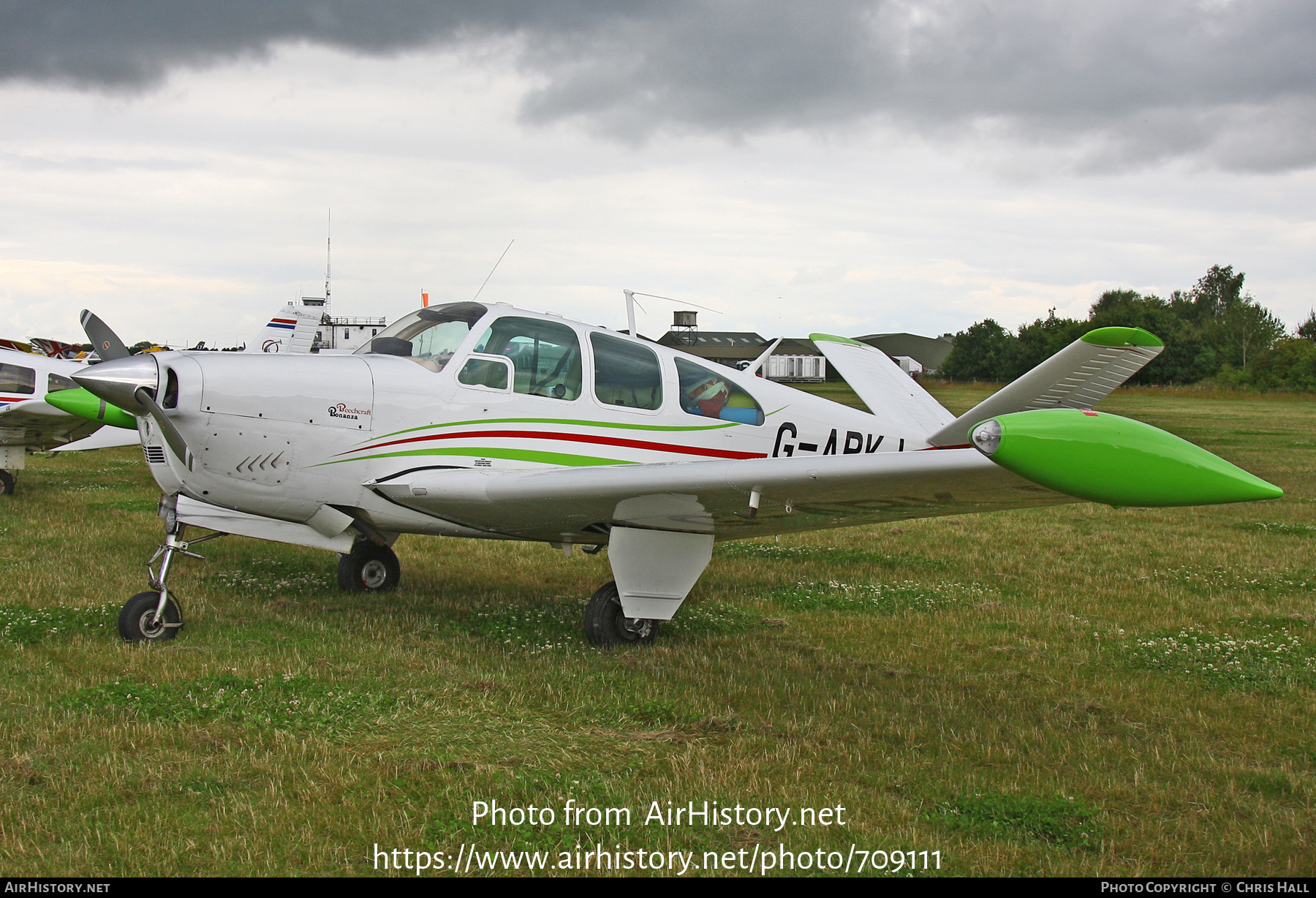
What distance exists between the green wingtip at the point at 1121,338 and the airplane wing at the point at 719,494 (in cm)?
102

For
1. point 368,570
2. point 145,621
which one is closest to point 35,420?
point 368,570

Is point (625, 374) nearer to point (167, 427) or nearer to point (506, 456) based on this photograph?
point (506, 456)

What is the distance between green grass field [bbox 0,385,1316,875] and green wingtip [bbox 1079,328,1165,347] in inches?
79.9

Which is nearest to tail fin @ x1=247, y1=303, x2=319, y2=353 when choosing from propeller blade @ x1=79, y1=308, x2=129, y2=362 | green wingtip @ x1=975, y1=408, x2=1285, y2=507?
propeller blade @ x1=79, y1=308, x2=129, y2=362

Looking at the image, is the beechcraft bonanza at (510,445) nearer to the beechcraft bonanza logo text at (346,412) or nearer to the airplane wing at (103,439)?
the beechcraft bonanza logo text at (346,412)

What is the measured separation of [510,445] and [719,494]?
1.72 metres

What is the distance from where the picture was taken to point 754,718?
5.08 metres

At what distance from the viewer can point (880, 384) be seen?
854 cm

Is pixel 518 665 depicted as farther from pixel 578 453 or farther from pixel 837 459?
pixel 837 459

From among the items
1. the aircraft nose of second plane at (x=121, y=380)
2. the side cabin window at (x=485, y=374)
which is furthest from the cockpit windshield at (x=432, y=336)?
the aircraft nose of second plane at (x=121, y=380)

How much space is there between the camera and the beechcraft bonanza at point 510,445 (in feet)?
18.2

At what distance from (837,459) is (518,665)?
8.02ft

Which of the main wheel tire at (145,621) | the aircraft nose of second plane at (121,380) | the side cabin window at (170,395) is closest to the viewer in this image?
the aircraft nose of second plane at (121,380)

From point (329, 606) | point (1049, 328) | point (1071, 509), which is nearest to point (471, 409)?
point (329, 606)
